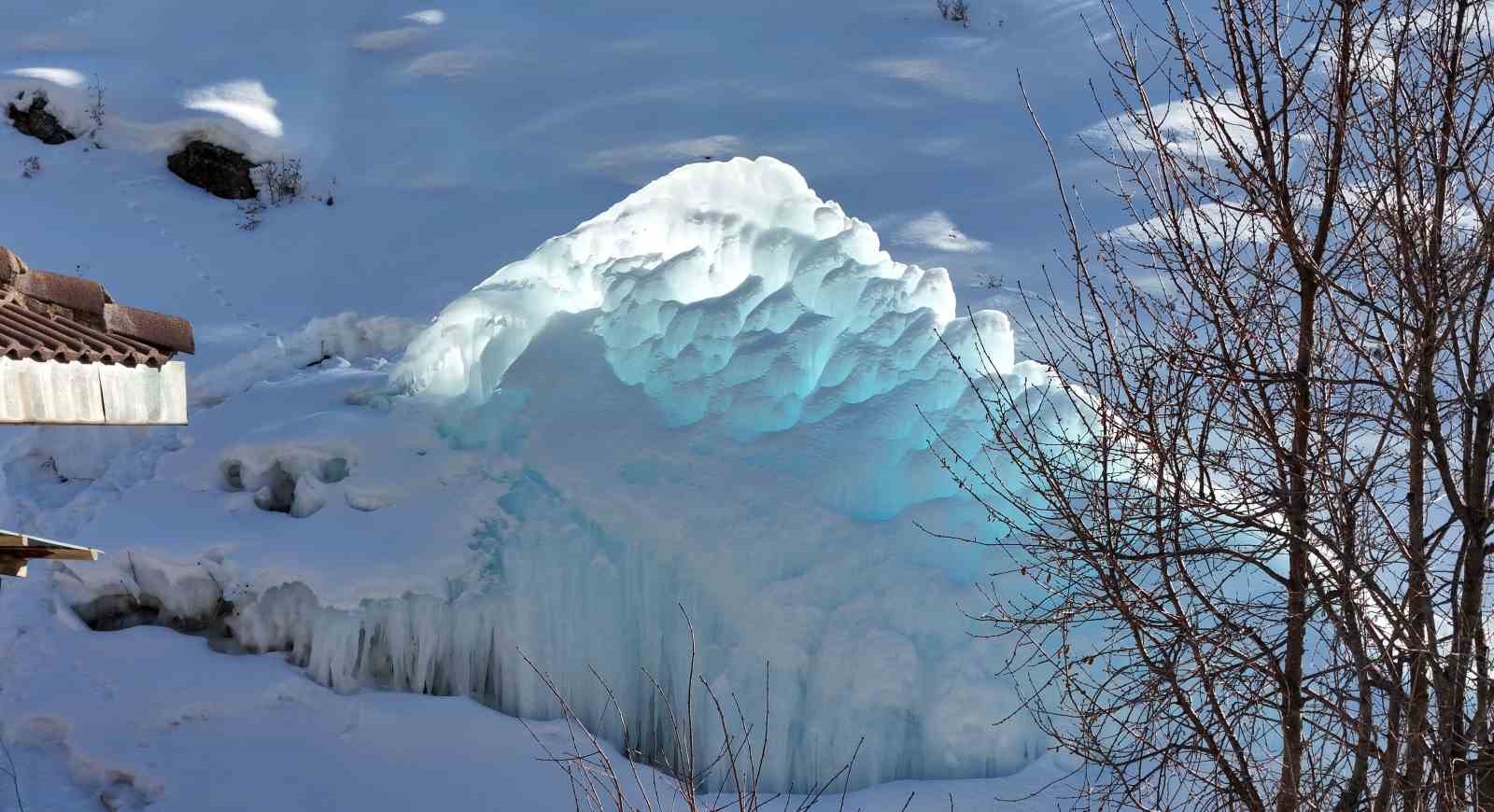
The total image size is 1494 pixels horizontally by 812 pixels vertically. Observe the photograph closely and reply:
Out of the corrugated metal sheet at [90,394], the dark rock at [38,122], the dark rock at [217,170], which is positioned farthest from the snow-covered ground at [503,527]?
the corrugated metal sheet at [90,394]

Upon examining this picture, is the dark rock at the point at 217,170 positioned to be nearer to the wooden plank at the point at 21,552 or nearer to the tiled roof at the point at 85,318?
the wooden plank at the point at 21,552

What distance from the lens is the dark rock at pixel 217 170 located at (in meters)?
11.8

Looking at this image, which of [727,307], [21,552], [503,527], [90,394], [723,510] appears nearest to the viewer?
[90,394]

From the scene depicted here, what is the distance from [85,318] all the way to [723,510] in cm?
394

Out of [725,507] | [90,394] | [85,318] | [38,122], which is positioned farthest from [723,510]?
[38,122]

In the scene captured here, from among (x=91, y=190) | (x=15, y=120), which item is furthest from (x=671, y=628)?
(x=15, y=120)

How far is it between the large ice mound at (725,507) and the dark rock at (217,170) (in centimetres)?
434

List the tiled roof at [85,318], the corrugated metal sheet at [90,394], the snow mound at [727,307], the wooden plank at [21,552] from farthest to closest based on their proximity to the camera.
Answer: the snow mound at [727,307]
the wooden plank at [21,552]
the tiled roof at [85,318]
the corrugated metal sheet at [90,394]

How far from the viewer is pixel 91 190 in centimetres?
1157

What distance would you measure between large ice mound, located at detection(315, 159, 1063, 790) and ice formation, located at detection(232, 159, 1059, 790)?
0.01 meters

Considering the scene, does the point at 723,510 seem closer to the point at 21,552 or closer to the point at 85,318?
the point at 21,552

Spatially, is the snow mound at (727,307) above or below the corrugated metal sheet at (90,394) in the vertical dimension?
above

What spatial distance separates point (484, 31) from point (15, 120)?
161 inches

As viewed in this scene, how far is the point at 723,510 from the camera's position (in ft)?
24.2
